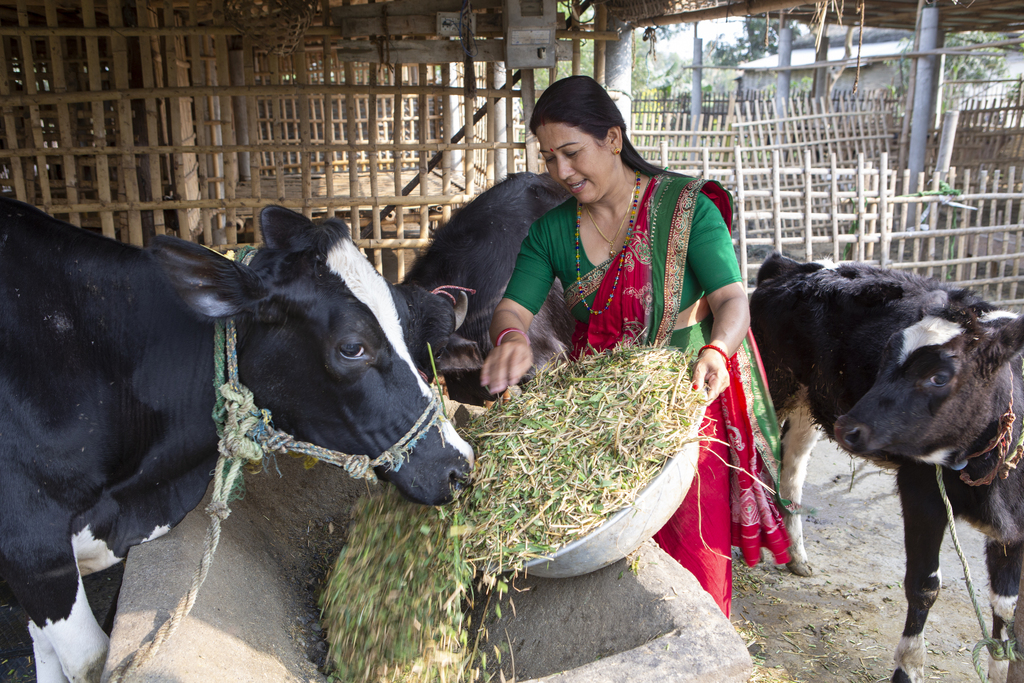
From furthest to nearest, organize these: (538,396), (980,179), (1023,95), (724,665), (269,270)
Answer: (1023,95), (980,179), (538,396), (269,270), (724,665)

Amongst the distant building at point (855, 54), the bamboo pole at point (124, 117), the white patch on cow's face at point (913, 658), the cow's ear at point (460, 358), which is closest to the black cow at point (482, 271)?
the cow's ear at point (460, 358)

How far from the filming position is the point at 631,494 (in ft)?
6.33

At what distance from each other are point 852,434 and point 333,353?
2.14 metres

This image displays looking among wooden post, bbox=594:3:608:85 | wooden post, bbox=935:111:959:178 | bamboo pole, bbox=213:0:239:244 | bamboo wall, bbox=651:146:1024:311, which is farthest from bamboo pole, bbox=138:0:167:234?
wooden post, bbox=935:111:959:178

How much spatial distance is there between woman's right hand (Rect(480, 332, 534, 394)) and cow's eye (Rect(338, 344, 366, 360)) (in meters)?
0.48

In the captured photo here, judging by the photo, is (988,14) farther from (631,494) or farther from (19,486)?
(19,486)

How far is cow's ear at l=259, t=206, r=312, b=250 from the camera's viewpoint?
2.15 meters

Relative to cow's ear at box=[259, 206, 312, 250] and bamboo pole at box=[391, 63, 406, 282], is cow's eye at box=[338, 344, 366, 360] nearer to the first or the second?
cow's ear at box=[259, 206, 312, 250]

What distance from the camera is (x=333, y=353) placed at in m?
2.06

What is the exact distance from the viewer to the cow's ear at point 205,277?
1.89m

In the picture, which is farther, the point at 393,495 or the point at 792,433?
the point at 792,433

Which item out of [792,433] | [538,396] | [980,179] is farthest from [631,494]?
[980,179]

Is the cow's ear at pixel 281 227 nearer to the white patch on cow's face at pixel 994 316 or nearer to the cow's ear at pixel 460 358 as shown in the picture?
the cow's ear at pixel 460 358

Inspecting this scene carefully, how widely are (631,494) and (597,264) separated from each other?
37.9 inches
